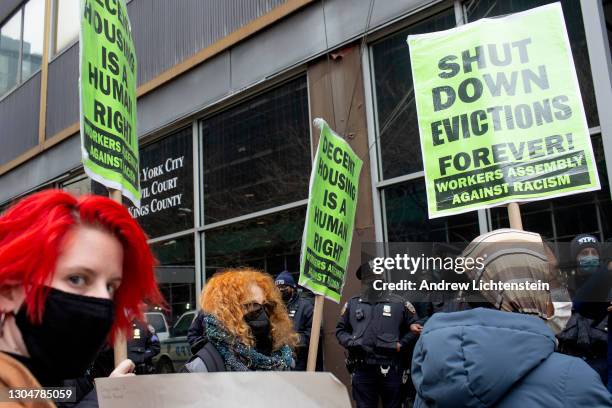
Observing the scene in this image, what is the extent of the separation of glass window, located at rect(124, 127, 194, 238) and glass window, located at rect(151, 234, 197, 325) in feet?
0.87

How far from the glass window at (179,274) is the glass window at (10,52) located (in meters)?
8.06

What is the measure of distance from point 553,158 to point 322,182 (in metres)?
1.88

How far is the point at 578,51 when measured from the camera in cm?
554

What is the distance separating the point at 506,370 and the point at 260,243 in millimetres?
6755

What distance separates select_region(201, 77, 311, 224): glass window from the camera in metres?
7.86

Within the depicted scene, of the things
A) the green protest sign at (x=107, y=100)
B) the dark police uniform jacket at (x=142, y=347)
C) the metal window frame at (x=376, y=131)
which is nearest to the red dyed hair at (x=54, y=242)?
the green protest sign at (x=107, y=100)

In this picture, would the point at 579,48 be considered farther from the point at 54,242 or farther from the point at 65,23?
the point at 65,23

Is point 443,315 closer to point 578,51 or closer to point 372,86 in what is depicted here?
point 578,51

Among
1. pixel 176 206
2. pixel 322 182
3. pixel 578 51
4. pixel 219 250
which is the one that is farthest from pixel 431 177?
pixel 176 206

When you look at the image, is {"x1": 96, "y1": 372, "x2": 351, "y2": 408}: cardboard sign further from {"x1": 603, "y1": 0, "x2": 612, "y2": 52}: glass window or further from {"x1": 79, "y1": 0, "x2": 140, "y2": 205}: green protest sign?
{"x1": 603, "y1": 0, "x2": 612, "y2": 52}: glass window

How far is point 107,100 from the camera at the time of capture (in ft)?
10.9

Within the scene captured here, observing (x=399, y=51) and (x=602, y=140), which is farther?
(x=399, y=51)

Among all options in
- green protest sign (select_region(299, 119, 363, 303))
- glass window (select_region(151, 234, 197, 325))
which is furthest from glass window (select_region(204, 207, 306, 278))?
green protest sign (select_region(299, 119, 363, 303))

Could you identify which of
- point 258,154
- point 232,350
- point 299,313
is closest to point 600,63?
point 299,313
